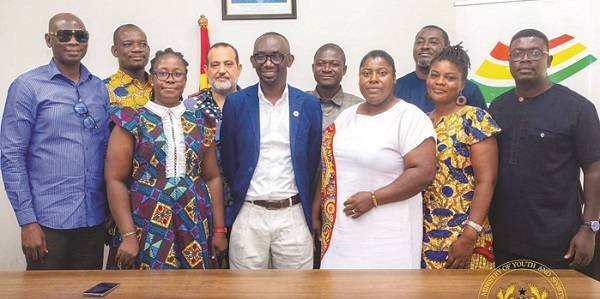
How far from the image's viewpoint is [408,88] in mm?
3053

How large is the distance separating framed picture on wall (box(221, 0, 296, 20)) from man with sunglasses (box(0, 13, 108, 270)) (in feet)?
4.98

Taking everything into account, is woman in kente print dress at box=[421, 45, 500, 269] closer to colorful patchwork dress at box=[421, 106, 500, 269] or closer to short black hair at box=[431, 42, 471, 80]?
colorful patchwork dress at box=[421, 106, 500, 269]

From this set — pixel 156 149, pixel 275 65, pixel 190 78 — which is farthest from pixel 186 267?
pixel 190 78

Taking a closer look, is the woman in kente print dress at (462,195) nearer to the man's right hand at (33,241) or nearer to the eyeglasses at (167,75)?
the eyeglasses at (167,75)

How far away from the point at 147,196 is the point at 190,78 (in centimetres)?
191

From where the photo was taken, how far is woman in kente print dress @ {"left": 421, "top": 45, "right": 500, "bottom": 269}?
2.18m

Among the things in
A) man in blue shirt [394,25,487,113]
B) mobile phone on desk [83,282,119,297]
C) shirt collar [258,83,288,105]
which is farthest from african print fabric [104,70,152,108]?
man in blue shirt [394,25,487,113]

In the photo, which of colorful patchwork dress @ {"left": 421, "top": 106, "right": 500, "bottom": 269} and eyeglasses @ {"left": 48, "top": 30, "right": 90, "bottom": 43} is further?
eyeglasses @ {"left": 48, "top": 30, "right": 90, "bottom": 43}

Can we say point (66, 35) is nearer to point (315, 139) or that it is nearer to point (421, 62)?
point (315, 139)

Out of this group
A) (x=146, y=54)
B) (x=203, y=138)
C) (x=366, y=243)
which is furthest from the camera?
(x=146, y=54)

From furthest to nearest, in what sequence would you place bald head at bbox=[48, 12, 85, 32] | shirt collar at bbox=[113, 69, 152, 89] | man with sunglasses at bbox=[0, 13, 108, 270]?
1. shirt collar at bbox=[113, 69, 152, 89]
2. bald head at bbox=[48, 12, 85, 32]
3. man with sunglasses at bbox=[0, 13, 108, 270]

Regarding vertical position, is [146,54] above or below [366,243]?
above

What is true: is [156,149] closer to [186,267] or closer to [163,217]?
[163,217]

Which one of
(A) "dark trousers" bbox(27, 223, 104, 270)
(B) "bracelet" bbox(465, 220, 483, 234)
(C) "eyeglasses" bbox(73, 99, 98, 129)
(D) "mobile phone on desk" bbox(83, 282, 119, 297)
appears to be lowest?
(A) "dark trousers" bbox(27, 223, 104, 270)
